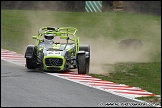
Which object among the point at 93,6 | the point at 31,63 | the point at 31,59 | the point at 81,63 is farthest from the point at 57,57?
the point at 93,6

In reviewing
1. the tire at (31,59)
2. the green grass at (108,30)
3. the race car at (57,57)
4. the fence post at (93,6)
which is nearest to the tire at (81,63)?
the race car at (57,57)

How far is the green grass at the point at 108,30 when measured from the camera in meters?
21.2

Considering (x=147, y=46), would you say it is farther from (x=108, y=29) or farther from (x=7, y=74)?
(x=7, y=74)

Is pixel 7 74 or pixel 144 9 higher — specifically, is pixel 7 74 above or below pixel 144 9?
below

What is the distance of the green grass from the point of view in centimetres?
2120

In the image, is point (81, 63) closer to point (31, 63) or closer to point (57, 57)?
point (57, 57)

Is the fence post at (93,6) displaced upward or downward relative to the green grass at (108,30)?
upward

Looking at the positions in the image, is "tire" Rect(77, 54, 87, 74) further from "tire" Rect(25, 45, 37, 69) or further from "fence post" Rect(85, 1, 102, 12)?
"fence post" Rect(85, 1, 102, 12)

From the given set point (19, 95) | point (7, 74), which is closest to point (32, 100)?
point (19, 95)

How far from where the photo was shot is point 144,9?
172 feet

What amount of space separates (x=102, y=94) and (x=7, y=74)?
4.86 meters

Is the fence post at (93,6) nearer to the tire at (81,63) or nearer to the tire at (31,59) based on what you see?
the tire at (31,59)

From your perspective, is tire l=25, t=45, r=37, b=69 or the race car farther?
tire l=25, t=45, r=37, b=69

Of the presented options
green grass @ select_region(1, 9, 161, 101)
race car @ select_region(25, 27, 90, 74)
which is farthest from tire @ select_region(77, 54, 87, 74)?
green grass @ select_region(1, 9, 161, 101)
